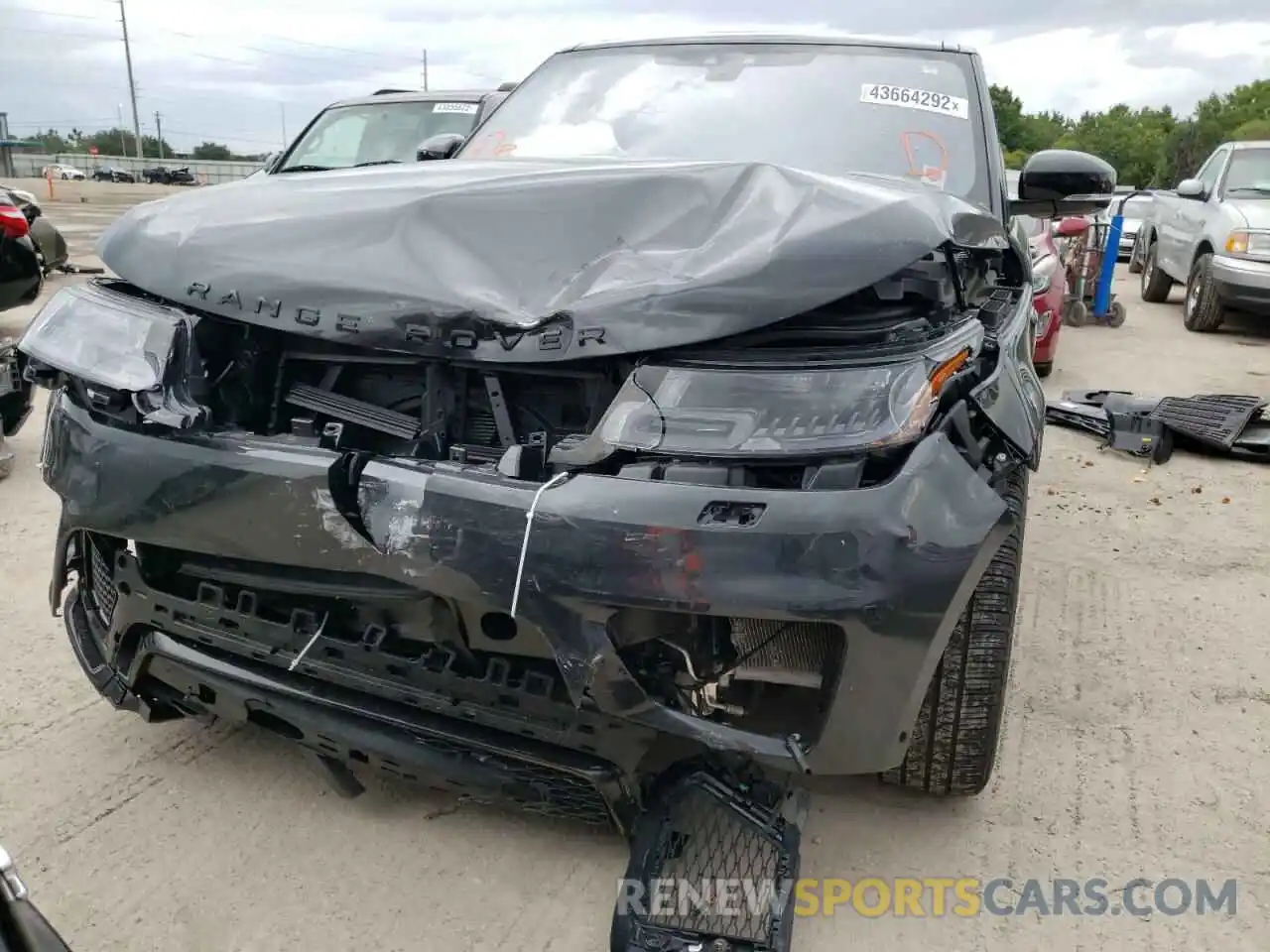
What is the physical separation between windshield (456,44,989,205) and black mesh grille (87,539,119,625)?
159 centimetres

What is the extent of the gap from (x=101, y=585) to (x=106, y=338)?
1.94 feet

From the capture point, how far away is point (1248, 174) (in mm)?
9086

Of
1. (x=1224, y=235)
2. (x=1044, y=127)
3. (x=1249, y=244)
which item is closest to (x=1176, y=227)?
(x=1224, y=235)

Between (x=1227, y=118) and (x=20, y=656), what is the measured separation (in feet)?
203

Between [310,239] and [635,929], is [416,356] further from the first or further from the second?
[635,929]

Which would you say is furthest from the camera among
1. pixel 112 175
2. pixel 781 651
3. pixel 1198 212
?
pixel 112 175

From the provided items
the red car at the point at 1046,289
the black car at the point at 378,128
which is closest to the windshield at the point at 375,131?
the black car at the point at 378,128

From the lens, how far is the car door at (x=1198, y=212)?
921 centimetres

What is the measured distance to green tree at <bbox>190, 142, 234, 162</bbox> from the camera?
8050 cm

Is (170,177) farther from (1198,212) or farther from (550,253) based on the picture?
(550,253)

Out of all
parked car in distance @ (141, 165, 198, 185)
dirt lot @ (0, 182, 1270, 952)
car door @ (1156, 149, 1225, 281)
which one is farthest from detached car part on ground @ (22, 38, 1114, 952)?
parked car in distance @ (141, 165, 198, 185)

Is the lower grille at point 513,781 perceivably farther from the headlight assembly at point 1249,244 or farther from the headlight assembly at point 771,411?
the headlight assembly at point 1249,244

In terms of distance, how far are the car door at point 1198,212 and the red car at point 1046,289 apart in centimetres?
285

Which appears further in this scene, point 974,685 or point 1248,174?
point 1248,174
